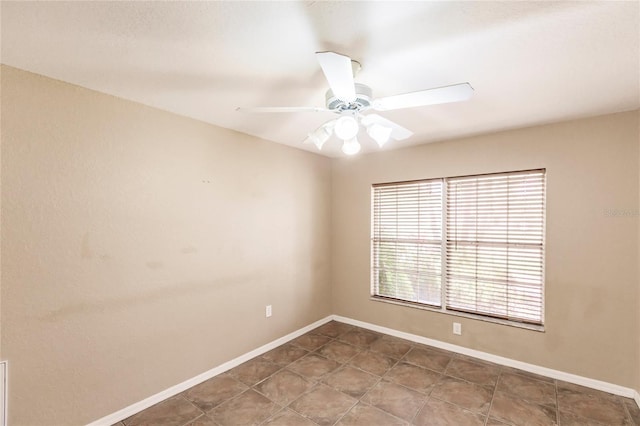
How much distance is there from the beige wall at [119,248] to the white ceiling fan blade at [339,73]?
1712 mm

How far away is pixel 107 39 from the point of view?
1.51 metres

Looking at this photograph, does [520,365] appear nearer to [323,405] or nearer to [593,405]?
[593,405]

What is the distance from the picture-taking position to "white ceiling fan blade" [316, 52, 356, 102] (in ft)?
4.00

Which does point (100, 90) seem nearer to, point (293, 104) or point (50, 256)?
point (50, 256)

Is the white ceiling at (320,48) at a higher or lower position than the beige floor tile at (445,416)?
higher

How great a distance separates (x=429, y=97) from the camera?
62.1 inches

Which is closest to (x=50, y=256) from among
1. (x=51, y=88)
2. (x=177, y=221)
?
(x=177, y=221)

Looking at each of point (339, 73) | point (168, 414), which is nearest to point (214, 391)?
point (168, 414)

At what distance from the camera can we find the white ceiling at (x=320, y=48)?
1.30m

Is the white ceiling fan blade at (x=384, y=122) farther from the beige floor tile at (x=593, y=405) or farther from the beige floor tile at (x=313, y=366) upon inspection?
the beige floor tile at (x=593, y=405)

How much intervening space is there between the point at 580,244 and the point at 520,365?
131 centimetres

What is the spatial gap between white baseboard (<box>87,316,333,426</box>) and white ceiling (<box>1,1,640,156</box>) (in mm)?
2374

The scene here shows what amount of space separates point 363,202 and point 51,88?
10.7 ft

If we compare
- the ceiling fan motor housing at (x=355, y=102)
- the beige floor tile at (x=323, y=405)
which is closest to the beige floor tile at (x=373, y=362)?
the beige floor tile at (x=323, y=405)
